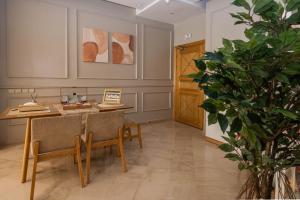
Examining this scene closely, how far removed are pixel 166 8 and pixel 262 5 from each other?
3.87m

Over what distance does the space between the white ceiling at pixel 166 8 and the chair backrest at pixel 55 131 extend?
3.16 metres

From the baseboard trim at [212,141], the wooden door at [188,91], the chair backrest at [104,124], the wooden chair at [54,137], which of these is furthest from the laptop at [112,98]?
the wooden door at [188,91]

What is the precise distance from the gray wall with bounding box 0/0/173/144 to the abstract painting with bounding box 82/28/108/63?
11cm

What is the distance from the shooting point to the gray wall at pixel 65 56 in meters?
3.45

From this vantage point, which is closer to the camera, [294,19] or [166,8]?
[294,19]

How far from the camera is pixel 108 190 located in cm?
208

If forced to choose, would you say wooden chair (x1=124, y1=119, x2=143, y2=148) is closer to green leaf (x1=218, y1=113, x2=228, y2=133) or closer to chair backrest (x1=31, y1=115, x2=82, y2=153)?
chair backrest (x1=31, y1=115, x2=82, y2=153)

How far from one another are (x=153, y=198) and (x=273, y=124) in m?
1.52

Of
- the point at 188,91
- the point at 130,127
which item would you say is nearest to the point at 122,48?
the point at 188,91

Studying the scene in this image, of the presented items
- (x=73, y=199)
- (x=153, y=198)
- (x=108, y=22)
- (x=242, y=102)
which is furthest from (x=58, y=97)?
(x=242, y=102)

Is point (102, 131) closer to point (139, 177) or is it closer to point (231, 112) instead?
point (139, 177)

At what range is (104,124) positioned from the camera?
2.31 m

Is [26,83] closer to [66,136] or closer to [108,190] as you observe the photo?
[66,136]

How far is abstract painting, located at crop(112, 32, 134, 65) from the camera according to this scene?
4504mm
